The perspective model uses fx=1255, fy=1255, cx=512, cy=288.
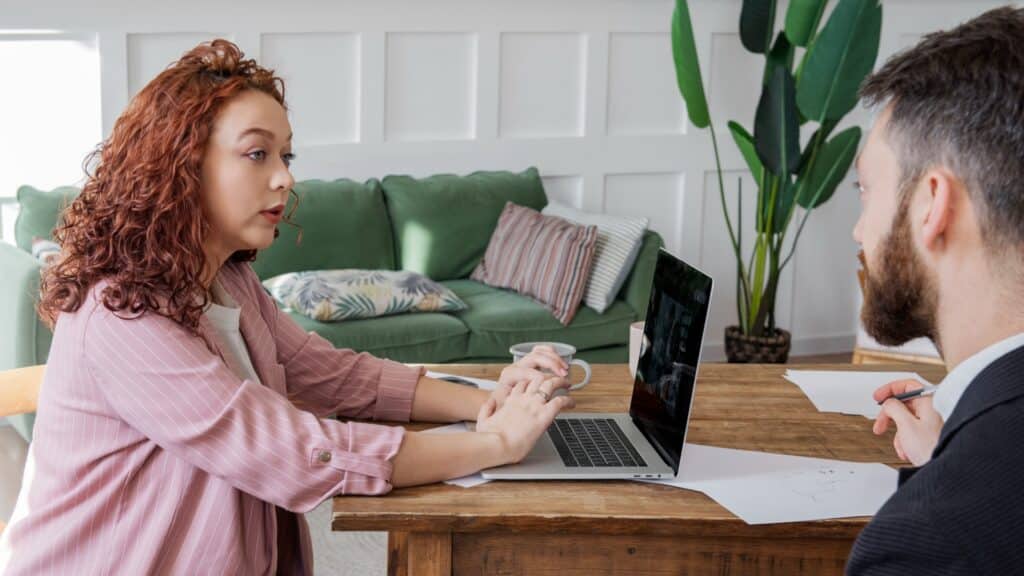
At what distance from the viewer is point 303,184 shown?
4266 millimetres

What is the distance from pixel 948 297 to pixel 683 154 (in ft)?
13.1

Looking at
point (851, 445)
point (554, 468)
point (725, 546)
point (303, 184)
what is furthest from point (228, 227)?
point (303, 184)

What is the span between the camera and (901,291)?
4.01 feet

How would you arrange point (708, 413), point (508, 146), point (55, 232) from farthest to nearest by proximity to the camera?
point (508, 146) → point (708, 413) → point (55, 232)

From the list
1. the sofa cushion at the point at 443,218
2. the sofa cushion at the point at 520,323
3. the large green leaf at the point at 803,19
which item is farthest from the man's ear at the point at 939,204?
A: the large green leaf at the point at 803,19

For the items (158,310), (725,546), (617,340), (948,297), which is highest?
(948,297)

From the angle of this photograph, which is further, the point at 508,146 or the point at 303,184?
the point at 508,146

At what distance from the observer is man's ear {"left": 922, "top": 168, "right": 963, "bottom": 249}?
1145 millimetres

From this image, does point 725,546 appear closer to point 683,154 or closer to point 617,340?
point 617,340

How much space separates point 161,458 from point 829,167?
343 cm

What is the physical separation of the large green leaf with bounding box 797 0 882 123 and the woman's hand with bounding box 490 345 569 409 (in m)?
2.65

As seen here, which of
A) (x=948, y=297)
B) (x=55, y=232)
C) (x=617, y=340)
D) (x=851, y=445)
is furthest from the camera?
(x=617, y=340)

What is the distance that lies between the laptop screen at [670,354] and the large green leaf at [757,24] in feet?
9.61

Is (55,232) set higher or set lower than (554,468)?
higher
